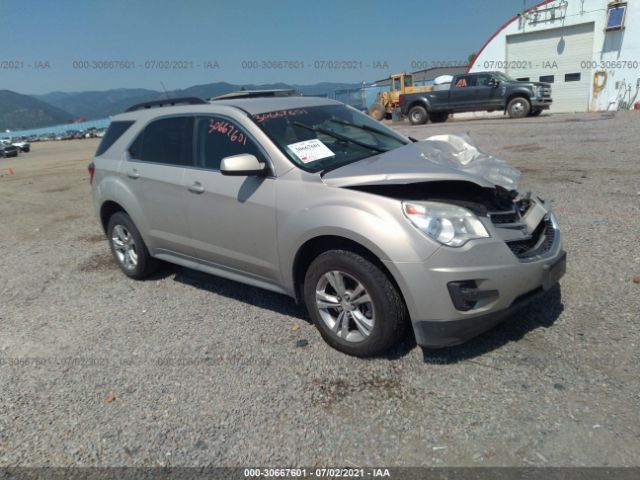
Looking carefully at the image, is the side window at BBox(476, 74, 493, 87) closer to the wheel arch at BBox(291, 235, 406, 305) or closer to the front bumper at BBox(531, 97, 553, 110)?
the front bumper at BBox(531, 97, 553, 110)

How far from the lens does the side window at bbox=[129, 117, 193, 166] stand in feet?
13.0

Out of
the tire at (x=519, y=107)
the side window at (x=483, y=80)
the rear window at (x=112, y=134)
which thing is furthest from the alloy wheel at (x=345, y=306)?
the side window at (x=483, y=80)

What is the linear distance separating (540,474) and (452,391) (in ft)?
2.17

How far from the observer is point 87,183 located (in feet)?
43.2

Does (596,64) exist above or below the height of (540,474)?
above

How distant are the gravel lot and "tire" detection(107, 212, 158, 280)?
7.4 inches

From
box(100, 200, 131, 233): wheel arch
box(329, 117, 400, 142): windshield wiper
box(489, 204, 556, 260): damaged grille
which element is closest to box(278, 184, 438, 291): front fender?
box(489, 204, 556, 260): damaged grille

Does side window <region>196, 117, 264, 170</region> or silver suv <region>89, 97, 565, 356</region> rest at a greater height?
side window <region>196, 117, 264, 170</region>

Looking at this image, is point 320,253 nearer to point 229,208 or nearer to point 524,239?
point 229,208

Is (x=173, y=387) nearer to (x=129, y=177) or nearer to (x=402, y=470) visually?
(x=402, y=470)

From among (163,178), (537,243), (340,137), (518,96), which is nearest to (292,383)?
(537,243)

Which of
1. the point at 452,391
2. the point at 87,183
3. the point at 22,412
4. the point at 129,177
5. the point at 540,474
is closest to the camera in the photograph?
the point at 540,474

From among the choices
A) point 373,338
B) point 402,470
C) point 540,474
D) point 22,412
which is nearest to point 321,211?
point 373,338

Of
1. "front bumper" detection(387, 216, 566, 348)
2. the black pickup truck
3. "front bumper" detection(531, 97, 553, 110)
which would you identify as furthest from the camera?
the black pickup truck
